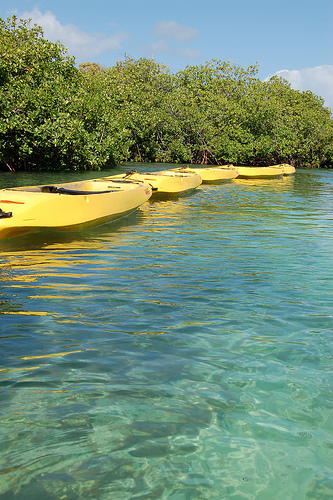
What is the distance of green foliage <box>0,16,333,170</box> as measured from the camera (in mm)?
18406

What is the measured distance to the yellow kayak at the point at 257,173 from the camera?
890 inches

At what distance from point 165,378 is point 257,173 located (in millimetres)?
21340

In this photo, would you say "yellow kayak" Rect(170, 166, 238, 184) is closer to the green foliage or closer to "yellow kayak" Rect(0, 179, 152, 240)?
the green foliage

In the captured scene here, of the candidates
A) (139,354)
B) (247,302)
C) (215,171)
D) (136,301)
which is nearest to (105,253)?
(136,301)

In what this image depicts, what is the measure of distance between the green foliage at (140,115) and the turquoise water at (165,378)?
13.9m

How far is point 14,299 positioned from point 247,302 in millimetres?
2063

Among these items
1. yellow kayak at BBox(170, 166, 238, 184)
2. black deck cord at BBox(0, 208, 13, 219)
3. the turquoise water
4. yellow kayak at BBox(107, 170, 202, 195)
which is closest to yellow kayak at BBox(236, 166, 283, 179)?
yellow kayak at BBox(170, 166, 238, 184)

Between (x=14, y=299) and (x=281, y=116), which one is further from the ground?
(x=281, y=116)

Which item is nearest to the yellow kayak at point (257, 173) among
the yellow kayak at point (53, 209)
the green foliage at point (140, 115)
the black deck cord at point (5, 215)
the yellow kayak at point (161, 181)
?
the green foliage at point (140, 115)

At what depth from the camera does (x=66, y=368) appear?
9.11 ft

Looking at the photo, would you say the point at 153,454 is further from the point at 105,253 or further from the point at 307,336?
the point at 105,253

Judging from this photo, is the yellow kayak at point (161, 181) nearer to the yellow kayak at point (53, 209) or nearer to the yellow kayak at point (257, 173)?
the yellow kayak at point (53, 209)

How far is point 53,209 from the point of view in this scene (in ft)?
21.7

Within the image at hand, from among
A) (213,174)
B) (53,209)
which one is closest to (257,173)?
(213,174)
